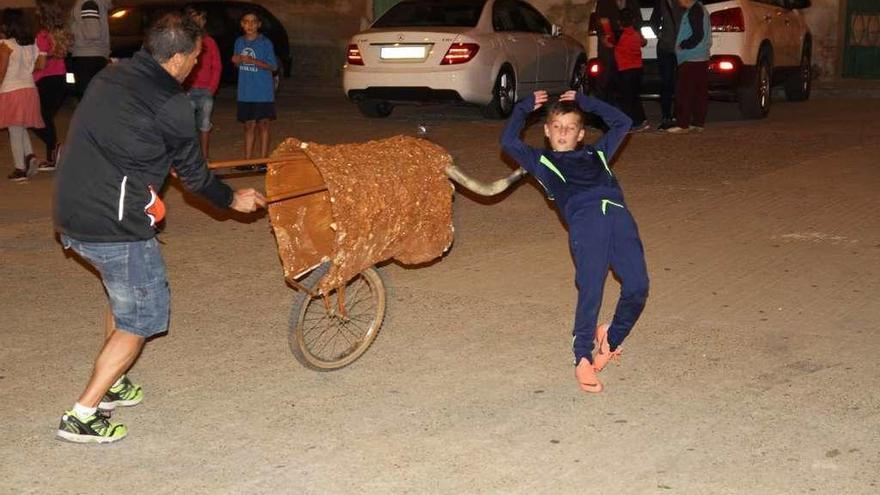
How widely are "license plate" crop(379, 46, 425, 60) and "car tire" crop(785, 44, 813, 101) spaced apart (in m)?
6.31

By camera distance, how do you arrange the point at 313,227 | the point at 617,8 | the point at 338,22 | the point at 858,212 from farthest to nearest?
the point at 338,22, the point at 617,8, the point at 858,212, the point at 313,227

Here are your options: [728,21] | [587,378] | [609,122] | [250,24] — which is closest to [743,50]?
[728,21]

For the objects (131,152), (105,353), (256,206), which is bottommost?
(105,353)

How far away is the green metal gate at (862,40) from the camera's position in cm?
2305

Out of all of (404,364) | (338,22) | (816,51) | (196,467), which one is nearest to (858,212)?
(404,364)

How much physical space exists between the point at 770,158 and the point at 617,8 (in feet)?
10.8

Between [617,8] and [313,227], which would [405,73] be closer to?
[617,8]

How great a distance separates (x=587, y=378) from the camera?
6012 mm

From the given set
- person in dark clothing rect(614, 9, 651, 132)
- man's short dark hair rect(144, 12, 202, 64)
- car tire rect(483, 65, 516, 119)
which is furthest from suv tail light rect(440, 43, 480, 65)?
man's short dark hair rect(144, 12, 202, 64)

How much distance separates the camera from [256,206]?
5.56 meters

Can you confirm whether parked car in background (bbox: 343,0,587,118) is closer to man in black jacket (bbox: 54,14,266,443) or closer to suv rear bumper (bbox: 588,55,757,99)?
suv rear bumper (bbox: 588,55,757,99)

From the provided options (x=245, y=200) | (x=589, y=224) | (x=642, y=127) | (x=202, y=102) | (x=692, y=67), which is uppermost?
(x=245, y=200)

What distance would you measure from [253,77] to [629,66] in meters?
5.29

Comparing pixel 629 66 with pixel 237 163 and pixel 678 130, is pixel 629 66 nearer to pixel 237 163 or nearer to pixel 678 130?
Result: pixel 678 130
